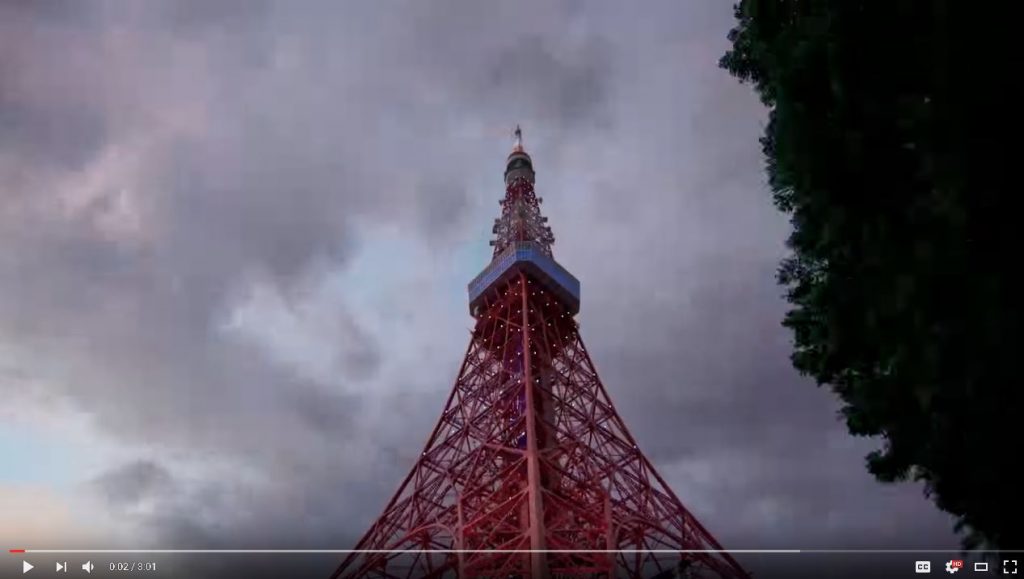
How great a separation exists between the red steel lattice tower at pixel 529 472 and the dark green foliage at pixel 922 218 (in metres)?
10.2

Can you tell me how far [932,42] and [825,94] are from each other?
854 millimetres

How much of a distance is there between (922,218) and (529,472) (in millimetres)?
13819

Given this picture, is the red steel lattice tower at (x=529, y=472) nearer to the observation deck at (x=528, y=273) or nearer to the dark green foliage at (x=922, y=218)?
the observation deck at (x=528, y=273)

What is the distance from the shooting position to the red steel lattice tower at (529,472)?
1584 cm

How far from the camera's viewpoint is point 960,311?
3.96 m

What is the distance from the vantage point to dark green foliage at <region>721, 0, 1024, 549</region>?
3.77 m

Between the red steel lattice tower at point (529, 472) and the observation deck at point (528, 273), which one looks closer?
the red steel lattice tower at point (529, 472)

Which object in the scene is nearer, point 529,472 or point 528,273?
point 529,472

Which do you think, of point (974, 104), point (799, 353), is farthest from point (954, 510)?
point (974, 104)

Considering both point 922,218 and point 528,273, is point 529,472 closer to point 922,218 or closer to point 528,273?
point 528,273

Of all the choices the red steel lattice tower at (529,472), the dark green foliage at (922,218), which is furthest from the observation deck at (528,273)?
the dark green foliage at (922,218)

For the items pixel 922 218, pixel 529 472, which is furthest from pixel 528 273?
pixel 922 218

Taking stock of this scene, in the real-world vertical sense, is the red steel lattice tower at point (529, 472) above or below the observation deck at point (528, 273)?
below

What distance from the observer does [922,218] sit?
405 cm
